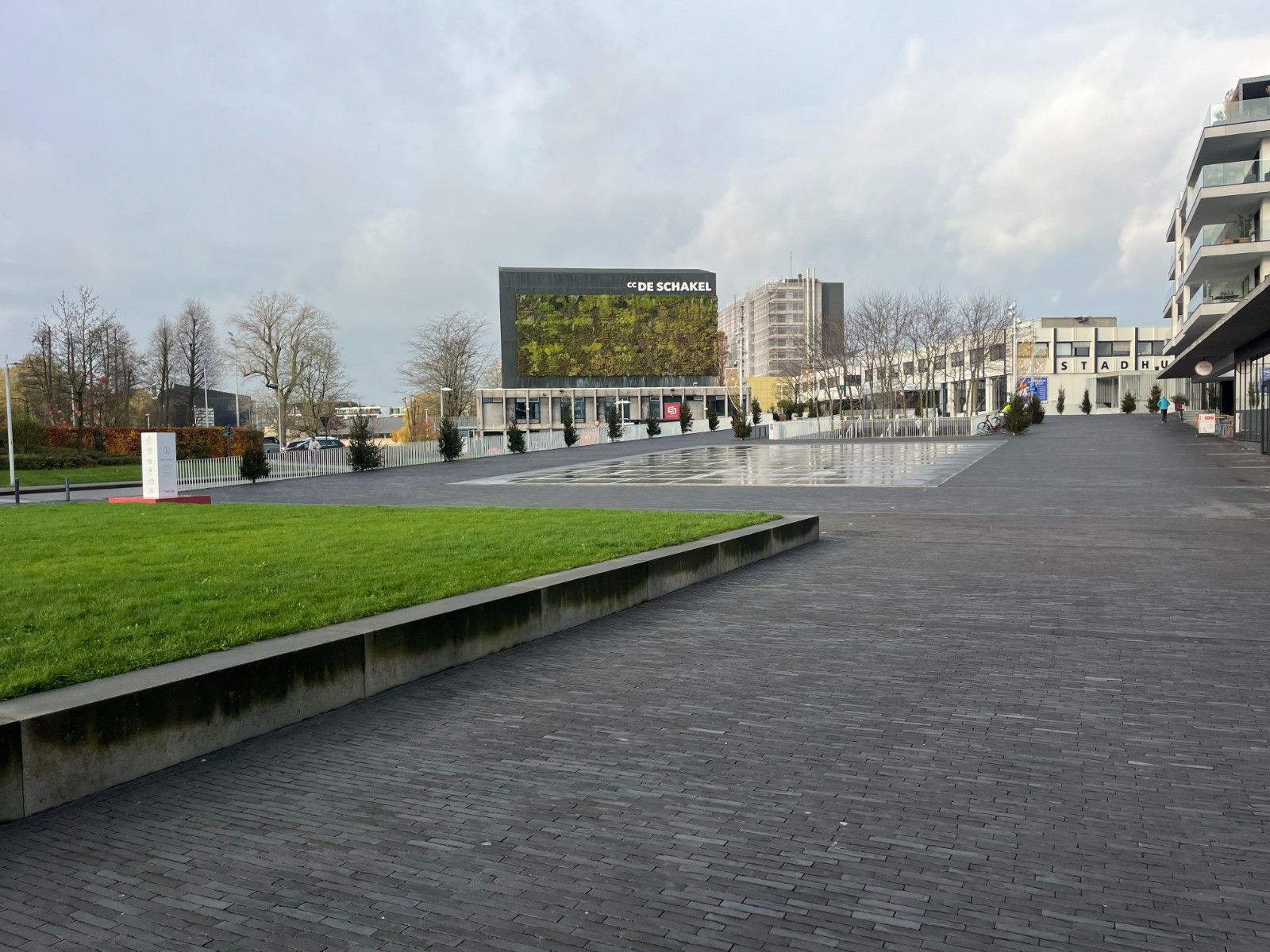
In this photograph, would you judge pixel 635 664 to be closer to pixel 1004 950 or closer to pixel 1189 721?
pixel 1189 721

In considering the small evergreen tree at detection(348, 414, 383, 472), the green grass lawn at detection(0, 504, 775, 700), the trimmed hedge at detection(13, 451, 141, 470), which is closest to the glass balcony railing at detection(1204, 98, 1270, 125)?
the small evergreen tree at detection(348, 414, 383, 472)

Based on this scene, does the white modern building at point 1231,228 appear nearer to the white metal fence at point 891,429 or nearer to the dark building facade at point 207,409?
the white metal fence at point 891,429

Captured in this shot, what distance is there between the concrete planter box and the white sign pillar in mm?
14603

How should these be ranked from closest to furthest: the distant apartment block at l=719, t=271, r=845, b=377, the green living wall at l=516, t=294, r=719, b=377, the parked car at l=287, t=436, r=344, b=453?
the parked car at l=287, t=436, r=344, b=453, the green living wall at l=516, t=294, r=719, b=377, the distant apartment block at l=719, t=271, r=845, b=377

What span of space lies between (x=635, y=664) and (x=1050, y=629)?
3287mm

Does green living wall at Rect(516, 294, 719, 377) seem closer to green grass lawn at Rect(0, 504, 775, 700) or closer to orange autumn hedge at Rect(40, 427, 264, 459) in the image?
orange autumn hedge at Rect(40, 427, 264, 459)

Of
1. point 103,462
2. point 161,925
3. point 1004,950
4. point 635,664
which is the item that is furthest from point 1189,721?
point 103,462

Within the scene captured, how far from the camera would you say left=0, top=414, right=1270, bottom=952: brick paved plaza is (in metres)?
3.20

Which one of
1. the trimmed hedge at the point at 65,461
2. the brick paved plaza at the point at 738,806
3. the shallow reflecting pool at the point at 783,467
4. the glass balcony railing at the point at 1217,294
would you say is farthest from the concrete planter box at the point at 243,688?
the glass balcony railing at the point at 1217,294

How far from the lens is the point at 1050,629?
24.8 feet

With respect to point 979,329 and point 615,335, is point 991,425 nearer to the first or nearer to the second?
point 979,329

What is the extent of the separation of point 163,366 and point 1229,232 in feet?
230

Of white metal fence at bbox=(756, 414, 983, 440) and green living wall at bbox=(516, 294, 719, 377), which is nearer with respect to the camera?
white metal fence at bbox=(756, 414, 983, 440)

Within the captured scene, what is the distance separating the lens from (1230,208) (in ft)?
151
